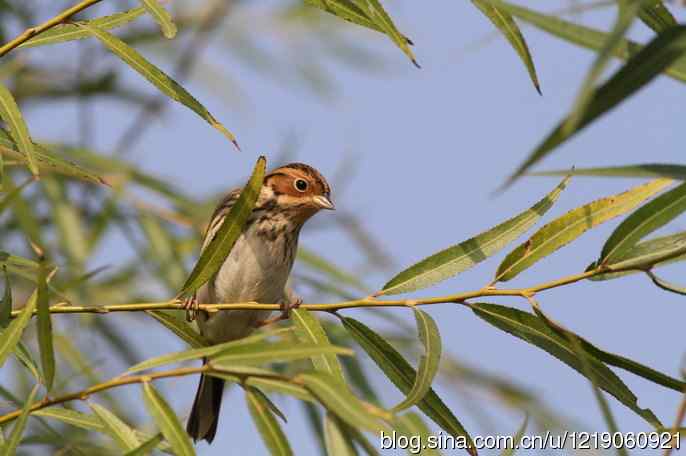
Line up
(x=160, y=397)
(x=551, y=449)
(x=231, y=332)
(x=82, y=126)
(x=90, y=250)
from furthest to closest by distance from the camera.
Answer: (x=82, y=126) < (x=90, y=250) < (x=231, y=332) < (x=551, y=449) < (x=160, y=397)

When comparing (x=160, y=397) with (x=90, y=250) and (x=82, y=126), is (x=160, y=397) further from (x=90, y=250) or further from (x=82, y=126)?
(x=82, y=126)

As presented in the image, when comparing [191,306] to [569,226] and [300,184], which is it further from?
[300,184]

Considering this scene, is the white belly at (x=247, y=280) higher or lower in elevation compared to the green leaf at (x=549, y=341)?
higher

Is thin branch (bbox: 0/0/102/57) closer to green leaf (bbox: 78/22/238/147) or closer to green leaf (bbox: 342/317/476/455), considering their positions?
green leaf (bbox: 78/22/238/147)

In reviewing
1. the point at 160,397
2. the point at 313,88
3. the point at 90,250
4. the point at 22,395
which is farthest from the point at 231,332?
the point at 313,88

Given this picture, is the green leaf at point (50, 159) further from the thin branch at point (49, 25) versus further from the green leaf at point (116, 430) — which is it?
the green leaf at point (116, 430)

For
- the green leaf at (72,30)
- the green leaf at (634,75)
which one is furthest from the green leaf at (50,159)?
the green leaf at (634,75)

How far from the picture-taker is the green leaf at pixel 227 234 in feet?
10.1

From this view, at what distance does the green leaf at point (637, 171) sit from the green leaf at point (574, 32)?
0.63 feet

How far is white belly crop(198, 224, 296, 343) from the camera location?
16.3ft

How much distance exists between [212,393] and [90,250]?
920 mm

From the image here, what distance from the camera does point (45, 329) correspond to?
8.75 ft

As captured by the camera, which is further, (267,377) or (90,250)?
(90,250)

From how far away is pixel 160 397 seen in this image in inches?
107
